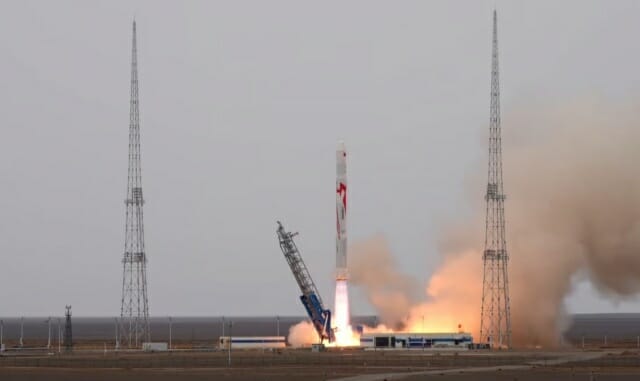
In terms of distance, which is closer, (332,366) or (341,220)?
(332,366)

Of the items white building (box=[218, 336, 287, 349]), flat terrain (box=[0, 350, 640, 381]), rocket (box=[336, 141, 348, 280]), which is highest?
rocket (box=[336, 141, 348, 280])

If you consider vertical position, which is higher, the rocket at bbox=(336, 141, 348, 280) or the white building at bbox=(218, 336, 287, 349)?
the rocket at bbox=(336, 141, 348, 280)

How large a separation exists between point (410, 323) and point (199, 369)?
40.2m

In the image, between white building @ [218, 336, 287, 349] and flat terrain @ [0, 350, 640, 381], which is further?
white building @ [218, 336, 287, 349]

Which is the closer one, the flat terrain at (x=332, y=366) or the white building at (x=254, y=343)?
the flat terrain at (x=332, y=366)

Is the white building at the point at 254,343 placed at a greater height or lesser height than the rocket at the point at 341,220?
lesser

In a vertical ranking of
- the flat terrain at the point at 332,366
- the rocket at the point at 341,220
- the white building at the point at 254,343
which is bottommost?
the flat terrain at the point at 332,366

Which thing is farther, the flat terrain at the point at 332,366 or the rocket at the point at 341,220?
the rocket at the point at 341,220

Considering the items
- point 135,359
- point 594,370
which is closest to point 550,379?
point 594,370

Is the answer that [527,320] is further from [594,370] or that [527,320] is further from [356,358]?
[594,370]

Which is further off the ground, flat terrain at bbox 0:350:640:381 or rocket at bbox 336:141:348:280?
rocket at bbox 336:141:348:280

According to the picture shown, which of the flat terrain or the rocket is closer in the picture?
the flat terrain

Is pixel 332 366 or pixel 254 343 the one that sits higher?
pixel 254 343

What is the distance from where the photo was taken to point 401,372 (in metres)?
70.9
